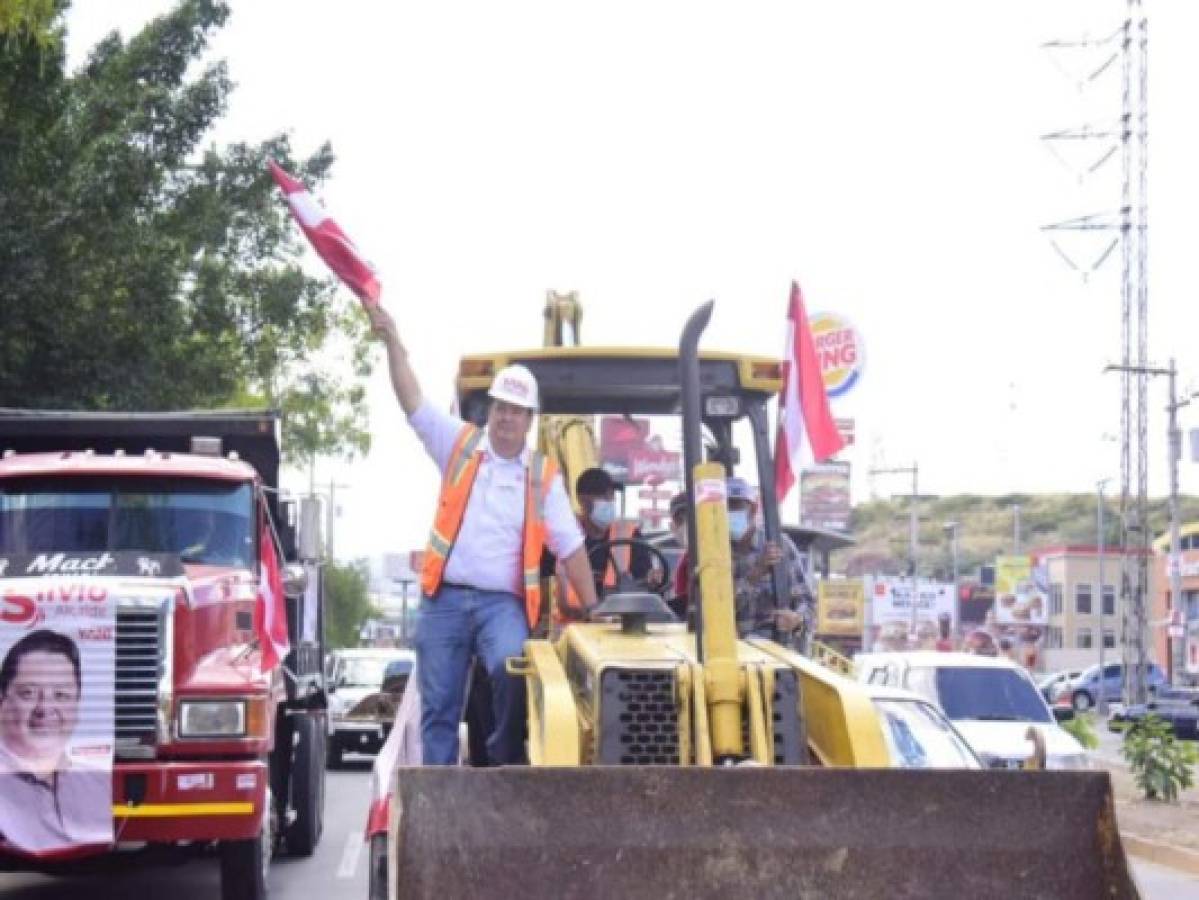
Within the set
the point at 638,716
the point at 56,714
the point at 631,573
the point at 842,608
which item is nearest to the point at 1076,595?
the point at 842,608

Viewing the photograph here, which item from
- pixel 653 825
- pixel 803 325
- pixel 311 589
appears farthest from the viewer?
pixel 311 589

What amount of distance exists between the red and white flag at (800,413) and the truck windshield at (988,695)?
10767 millimetres

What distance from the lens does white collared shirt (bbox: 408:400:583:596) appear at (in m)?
8.80

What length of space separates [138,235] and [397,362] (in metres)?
15.0

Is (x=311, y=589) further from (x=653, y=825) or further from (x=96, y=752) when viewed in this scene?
(x=653, y=825)

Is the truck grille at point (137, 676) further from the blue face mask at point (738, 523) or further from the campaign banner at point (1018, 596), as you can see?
the campaign banner at point (1018, 596)

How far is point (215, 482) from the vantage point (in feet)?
43.9

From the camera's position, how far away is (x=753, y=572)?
9375 millimetres

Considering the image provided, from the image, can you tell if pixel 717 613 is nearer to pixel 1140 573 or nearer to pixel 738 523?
pixel 738 523

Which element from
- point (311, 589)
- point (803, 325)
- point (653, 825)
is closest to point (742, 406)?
point (803, 325)

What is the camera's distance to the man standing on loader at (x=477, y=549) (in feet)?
28.8

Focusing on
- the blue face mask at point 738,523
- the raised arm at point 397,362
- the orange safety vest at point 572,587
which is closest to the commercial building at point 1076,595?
the orange safety vest at point 572,587

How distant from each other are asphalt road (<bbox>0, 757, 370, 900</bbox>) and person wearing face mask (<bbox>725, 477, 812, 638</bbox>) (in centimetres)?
504

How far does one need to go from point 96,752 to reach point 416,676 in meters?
3.07
